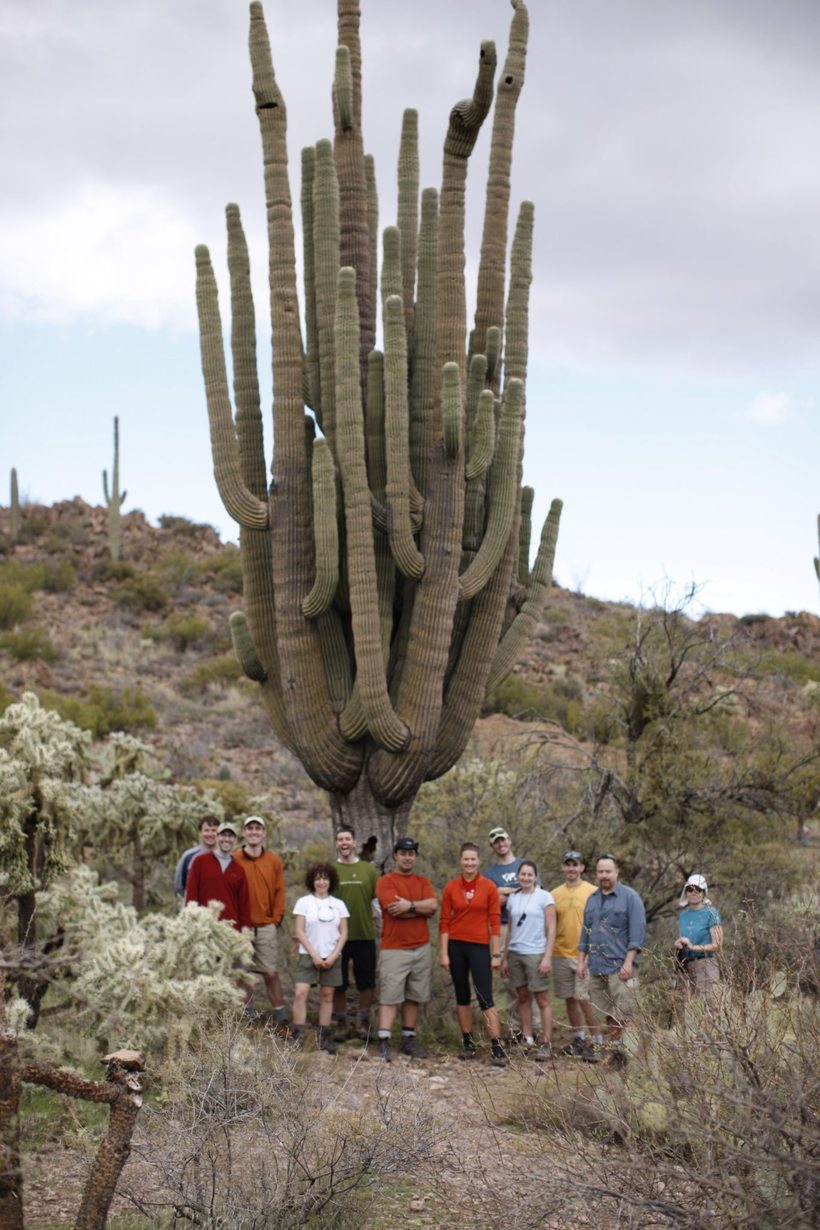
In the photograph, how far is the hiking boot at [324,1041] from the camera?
28.7 feet

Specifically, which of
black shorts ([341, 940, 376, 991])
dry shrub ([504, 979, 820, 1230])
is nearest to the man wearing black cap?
black shorts ([341, 940, 376, 991])

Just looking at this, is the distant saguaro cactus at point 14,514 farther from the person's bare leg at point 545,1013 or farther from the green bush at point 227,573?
the person's bare leg at point 545,1013

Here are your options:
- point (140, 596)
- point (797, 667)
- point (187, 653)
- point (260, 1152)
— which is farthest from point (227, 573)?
point (260, 1152)

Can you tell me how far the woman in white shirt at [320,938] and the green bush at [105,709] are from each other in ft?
40.4

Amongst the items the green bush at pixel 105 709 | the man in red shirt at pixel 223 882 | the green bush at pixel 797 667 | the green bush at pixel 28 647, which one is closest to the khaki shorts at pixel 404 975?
the man in red shirt at pixel 223 882

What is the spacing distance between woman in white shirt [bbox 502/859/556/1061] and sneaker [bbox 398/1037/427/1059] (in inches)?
27.1

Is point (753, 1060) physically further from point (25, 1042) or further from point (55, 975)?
point (55, 975)

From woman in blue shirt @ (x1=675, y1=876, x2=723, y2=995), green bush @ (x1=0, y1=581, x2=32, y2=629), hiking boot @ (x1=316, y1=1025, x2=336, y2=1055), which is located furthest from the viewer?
green bush @ (x1=0, y1=581, x2=32, y2=629)

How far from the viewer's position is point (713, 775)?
39.3 feet

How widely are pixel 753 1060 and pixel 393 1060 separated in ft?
14.3

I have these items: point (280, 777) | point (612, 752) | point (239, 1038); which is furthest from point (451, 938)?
point (280, 777)

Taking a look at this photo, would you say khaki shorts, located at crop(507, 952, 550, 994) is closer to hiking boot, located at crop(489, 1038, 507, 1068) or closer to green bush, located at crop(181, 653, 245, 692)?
hiking boot, located at crop(489, 1038, 507, 1068)

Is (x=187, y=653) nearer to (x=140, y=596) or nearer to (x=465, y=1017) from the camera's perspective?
(x=140, y=596)

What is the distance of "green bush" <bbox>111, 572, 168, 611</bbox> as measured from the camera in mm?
30984
